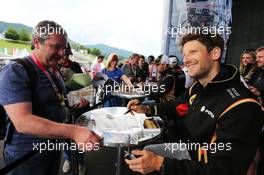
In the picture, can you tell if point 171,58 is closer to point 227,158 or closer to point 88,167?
point 88,167

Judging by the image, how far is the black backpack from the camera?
1482 millimetres

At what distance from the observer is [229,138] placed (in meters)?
1.35

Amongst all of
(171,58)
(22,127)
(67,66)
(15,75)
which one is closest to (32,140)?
(22,127)

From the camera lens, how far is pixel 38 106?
1.57 meters

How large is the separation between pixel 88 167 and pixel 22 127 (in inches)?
76.0

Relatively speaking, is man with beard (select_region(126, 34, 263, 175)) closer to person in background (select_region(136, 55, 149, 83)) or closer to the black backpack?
the black backpack

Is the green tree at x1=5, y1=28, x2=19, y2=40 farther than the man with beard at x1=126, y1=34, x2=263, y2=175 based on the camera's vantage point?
Yes

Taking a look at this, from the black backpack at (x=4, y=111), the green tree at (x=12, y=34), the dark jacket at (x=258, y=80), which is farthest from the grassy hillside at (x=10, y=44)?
the dark jacket at (x=258, y=80)

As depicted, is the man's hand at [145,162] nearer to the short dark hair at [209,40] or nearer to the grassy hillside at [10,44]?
the short dark hair at [209,40]

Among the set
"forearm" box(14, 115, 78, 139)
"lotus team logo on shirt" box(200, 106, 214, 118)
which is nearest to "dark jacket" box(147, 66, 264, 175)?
"lotus team logo on shirt" box(200, 106, 214, 118)

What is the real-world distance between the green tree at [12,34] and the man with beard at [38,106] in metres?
4.75

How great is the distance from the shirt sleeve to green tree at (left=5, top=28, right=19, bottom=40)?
16.5 feet

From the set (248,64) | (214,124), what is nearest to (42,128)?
(214,124)

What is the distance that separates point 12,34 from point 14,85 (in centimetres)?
515
